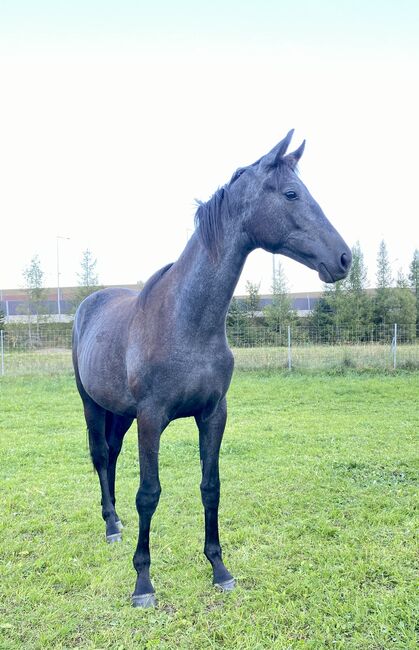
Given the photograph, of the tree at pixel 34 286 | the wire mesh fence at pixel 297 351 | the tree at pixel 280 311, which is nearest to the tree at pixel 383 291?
the tree at pixel 280 311

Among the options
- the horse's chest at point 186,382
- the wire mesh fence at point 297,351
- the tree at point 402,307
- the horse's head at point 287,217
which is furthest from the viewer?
the tree at point 402,307

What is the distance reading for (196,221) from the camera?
116 inches

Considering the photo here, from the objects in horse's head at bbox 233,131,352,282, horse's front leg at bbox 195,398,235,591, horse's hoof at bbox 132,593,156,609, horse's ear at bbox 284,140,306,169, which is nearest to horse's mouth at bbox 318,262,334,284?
horse's head at bbox 233,131,352,282

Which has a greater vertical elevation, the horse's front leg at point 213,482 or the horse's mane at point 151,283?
the horse's mane at point 151,283

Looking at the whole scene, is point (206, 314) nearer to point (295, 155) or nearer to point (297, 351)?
point (295, 155)

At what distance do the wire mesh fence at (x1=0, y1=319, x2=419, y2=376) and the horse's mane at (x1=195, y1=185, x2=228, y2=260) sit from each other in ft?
35.5

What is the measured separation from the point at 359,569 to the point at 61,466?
3.88 m

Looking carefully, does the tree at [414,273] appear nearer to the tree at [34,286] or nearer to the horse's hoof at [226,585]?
the tree at [34,286]

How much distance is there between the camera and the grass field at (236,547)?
8.57 ft

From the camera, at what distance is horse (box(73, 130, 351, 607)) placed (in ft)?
8.50

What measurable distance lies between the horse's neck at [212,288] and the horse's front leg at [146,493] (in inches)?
26.8

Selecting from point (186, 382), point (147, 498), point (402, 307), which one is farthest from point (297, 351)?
point (402, 307)

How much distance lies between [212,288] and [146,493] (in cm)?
135

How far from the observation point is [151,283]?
10.6ft
